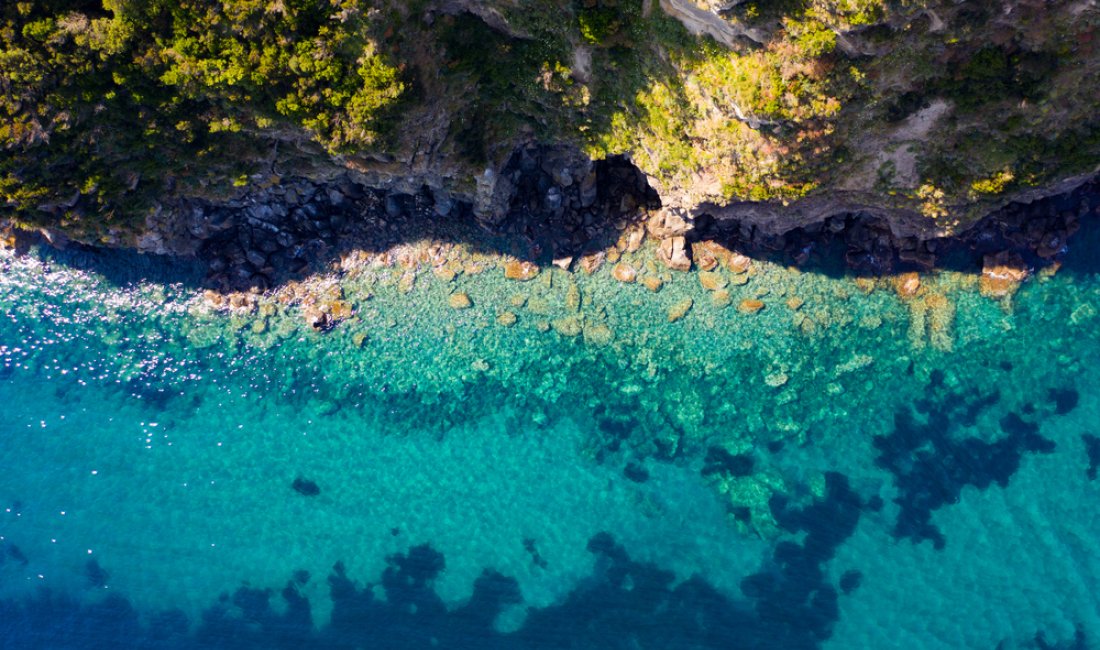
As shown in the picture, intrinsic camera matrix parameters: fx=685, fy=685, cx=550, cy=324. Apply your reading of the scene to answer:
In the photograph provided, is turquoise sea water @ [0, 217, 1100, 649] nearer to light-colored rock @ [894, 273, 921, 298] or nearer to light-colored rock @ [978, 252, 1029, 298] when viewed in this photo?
light-colored rock @ [894, 273, 921, 298]

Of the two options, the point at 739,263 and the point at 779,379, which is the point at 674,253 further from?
the point at 779,379

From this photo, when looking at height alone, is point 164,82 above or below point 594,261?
below

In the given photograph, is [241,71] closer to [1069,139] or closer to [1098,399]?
[1069,139]

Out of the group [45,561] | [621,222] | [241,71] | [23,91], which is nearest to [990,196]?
[621,222]

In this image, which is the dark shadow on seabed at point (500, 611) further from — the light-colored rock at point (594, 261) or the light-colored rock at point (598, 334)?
the light-colored rock at point (594, 261)

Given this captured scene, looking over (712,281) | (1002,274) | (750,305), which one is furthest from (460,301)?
(1002,274)

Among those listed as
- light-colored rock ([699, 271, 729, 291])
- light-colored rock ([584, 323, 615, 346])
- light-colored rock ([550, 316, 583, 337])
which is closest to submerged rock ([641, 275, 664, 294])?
light-colored rock ([699, 271, 729, 291])

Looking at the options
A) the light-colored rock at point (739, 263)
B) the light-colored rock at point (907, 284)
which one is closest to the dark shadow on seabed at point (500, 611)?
the light-colored rock at point (907, 284)
